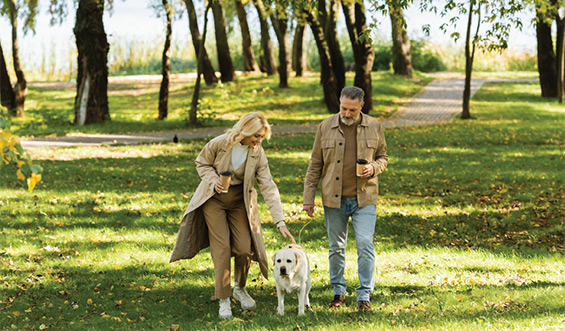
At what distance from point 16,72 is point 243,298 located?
2126 cm

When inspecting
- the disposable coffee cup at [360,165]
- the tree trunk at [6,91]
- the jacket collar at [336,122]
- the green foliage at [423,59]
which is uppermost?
the green foliage at [423,59]

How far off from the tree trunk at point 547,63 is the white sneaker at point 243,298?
24872 mm

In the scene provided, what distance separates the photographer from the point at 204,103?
2311 centimetres

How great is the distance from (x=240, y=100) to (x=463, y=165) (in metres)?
15.6

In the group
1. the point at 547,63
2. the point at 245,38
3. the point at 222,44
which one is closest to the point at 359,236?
the point at 547,63

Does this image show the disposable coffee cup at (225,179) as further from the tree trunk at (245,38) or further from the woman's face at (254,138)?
the tree trunk at (245,38)

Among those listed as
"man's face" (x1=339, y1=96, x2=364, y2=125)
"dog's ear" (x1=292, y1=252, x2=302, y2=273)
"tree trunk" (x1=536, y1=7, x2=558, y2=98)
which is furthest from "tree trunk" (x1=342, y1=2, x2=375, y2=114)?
"dog's ear" (x1=292, y1=252, x2=302, y2=273)

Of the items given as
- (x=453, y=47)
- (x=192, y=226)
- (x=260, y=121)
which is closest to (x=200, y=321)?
(x=192, y=226)

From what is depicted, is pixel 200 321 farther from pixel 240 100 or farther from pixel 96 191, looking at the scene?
pixel 240 100

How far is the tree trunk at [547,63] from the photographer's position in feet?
89.1

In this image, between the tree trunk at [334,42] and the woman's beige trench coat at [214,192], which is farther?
the tree trunk at [334,42]

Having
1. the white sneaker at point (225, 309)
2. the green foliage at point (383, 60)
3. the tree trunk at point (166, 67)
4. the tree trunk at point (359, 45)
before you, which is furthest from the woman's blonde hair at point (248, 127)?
the green foliage at point (383, 60)

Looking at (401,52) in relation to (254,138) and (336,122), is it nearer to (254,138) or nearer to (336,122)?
(336,122)

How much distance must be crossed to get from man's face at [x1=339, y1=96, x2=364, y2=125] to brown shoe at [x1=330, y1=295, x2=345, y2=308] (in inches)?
67.3
